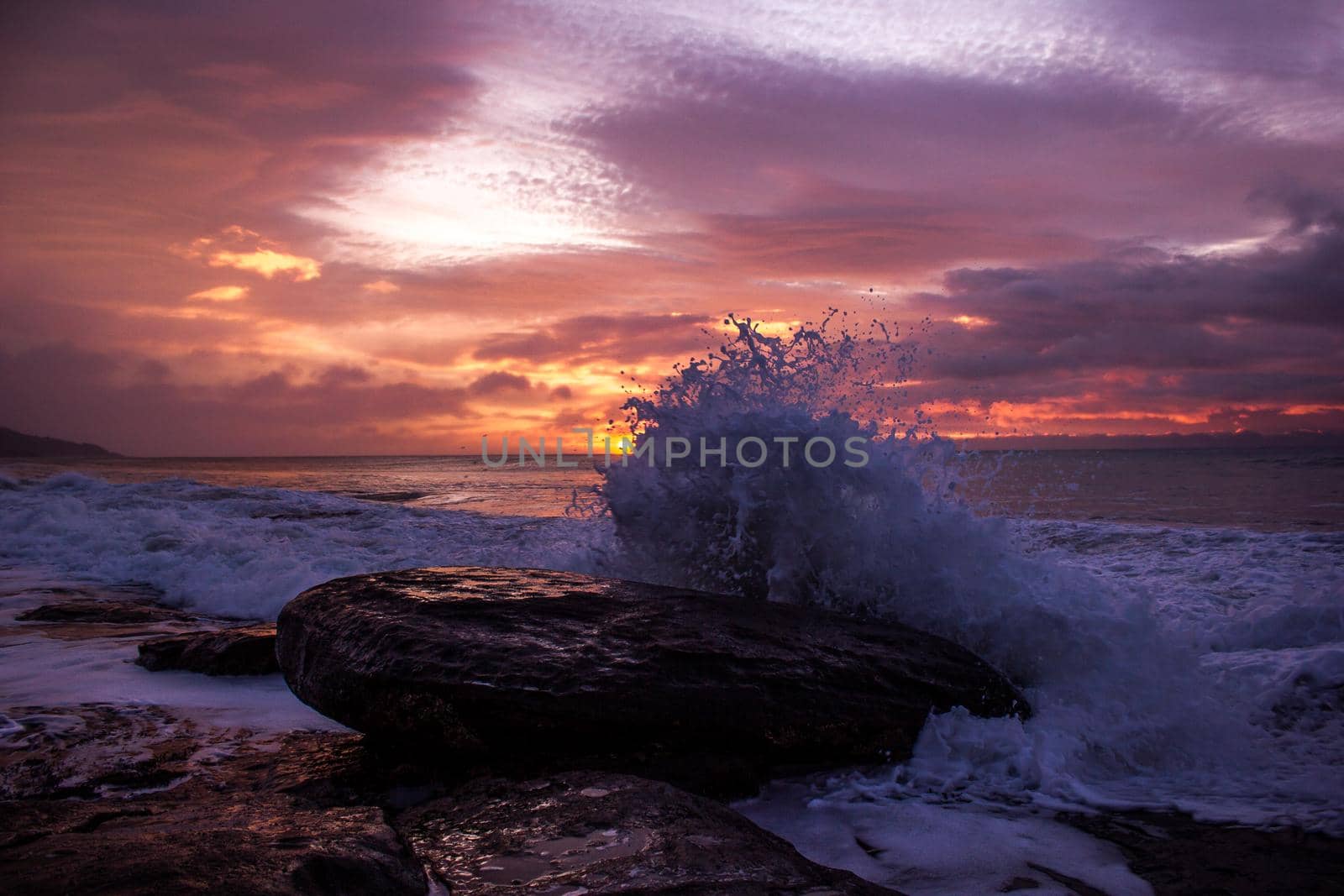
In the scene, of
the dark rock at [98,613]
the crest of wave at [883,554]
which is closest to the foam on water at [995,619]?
the crest of wave at [883,554]

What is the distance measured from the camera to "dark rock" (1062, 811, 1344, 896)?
2.55 m

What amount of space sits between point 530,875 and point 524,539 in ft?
32.6

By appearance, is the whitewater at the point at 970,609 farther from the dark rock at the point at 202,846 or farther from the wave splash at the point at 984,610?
the dark rock at the point at 202,846

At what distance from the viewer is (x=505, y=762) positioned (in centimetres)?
324

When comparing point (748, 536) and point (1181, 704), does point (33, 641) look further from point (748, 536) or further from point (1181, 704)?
point (1181, 704)

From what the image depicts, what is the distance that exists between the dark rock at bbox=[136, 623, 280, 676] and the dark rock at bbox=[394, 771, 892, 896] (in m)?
2.70

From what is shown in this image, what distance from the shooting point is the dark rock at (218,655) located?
4.77m

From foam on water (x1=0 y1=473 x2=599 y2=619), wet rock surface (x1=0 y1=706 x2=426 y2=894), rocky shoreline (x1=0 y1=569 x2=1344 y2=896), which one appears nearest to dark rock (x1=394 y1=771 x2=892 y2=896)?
rocky shoreline (x1=0 y1=569 x2=1344 y2=896)

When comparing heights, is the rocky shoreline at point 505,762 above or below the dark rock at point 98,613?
above

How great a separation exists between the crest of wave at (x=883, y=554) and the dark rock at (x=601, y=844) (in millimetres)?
1923

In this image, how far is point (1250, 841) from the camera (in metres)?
2.87

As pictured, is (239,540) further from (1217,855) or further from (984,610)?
(1217,855)

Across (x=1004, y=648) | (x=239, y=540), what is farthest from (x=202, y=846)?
(x=239, y=540)

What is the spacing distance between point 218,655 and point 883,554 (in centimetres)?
425
